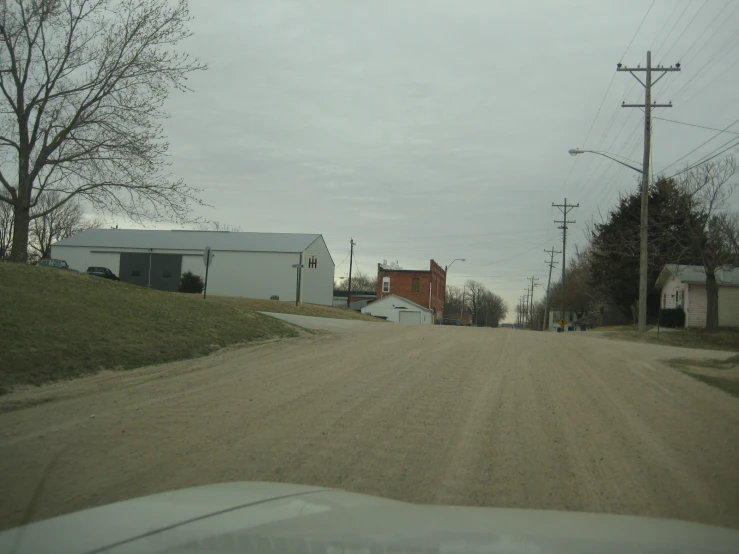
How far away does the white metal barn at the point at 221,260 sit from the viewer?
53062 millimetres

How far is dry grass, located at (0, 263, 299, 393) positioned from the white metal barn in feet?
110

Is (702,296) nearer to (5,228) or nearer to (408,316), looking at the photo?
(408,316)

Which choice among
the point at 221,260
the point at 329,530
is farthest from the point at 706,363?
the point at 221,260

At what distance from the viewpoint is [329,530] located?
3.29 m

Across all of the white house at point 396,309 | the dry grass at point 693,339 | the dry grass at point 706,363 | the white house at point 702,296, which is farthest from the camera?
the white house at point 396,309

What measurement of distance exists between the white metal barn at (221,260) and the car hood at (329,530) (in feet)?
157

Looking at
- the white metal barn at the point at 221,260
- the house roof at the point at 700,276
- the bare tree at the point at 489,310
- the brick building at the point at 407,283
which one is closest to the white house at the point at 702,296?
the house roof at the point at 700,276

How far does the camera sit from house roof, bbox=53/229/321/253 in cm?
5459

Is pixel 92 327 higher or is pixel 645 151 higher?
pixel 645 151

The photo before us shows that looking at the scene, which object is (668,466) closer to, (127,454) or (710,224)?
(127,454)

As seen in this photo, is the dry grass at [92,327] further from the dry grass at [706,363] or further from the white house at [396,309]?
the white house at [396,309]

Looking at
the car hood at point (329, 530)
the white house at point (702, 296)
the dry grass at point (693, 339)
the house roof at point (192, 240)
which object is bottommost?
the car hood at point (329, 530)

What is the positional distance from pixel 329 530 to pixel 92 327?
11018 mm

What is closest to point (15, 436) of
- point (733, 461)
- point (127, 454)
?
point (127, 454)
